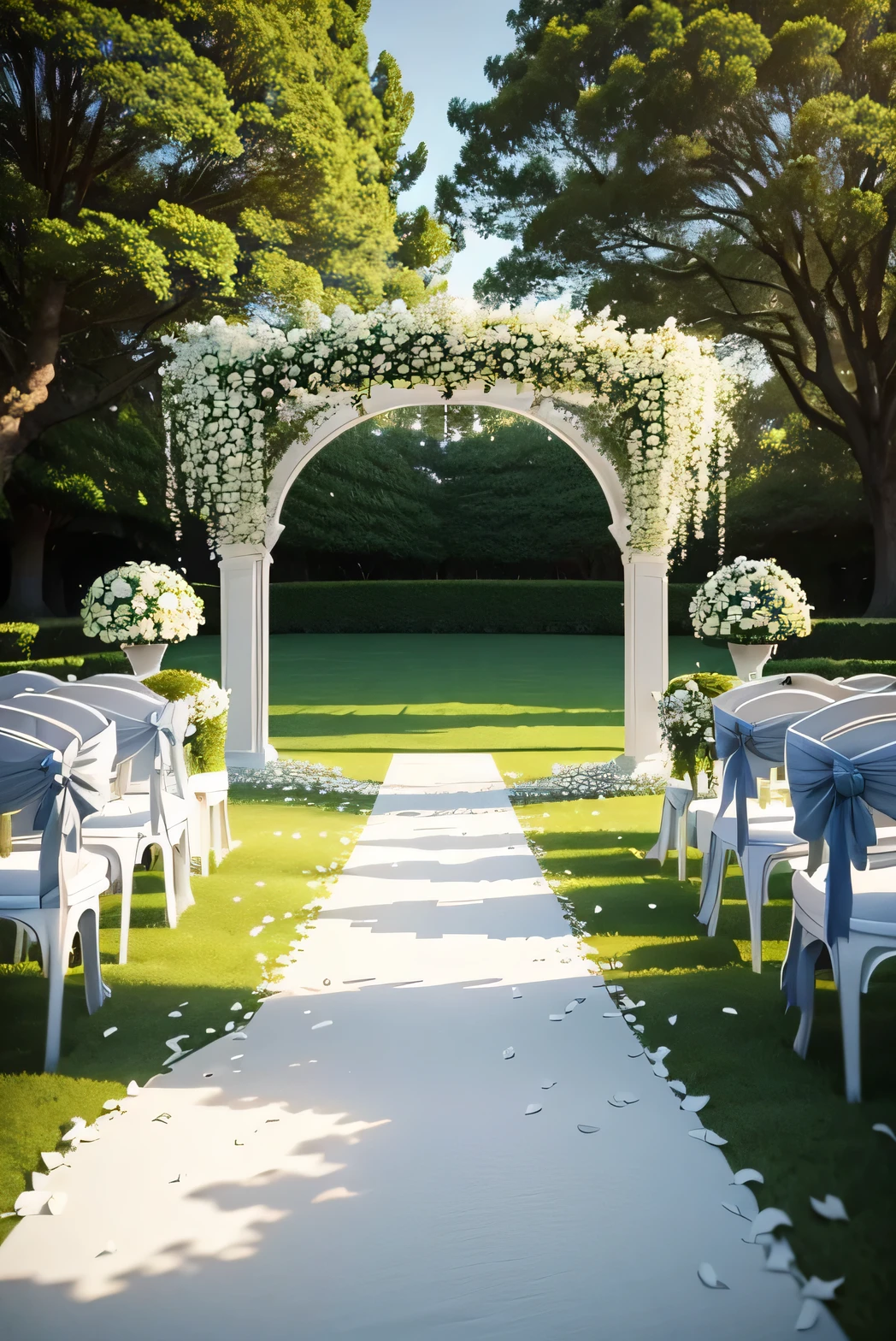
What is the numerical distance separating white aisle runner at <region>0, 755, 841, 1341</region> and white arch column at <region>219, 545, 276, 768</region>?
5111mm

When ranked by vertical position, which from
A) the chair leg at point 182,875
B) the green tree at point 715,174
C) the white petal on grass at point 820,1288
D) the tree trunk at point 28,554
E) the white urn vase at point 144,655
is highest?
the green tree at point 715,174

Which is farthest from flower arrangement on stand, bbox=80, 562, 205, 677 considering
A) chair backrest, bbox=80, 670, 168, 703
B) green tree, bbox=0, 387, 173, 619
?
green tree, bbox=0, 387, 173, 619

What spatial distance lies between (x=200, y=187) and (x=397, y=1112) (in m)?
18.1

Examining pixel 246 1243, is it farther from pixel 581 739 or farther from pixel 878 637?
pixel 878 637

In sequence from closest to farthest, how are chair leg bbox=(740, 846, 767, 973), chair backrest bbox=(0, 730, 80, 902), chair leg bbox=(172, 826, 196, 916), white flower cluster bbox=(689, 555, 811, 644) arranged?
chair backrest bbox=(0, 730, 80, 902), chair leg bbox=(740, 846, 767, 973), chair leg bbox=(172, 826, 196, 916), white flower cluster bbox=(689, 555, 811, 644)

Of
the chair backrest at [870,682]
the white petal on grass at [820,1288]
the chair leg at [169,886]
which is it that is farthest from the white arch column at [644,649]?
the white petal on grass at [820,1288]

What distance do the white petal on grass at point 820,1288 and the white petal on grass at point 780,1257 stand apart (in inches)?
2.2

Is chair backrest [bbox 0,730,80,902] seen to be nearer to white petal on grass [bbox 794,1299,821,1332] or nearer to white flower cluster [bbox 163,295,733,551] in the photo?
white petal on grass [bbox 794,1299,821,1332]

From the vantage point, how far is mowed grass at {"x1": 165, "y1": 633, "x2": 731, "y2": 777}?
434 inches

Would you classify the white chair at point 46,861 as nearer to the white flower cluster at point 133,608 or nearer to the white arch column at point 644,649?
the white flower cluster at point 133,608

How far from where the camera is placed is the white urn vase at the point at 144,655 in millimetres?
7430

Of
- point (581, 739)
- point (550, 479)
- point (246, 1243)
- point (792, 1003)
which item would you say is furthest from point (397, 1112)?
point (550, 479)

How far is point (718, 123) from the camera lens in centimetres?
1648

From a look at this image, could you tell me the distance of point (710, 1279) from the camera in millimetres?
2094
